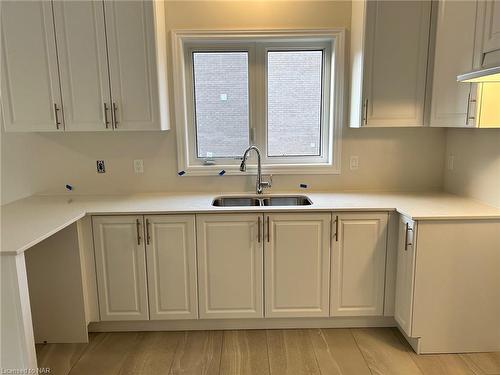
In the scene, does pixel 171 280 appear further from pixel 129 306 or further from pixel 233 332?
pixel 233 332

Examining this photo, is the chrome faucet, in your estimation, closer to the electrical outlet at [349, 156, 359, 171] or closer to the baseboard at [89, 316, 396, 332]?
the electrical outlet at [349, 156, 359, 171]

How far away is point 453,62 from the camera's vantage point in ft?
7.58

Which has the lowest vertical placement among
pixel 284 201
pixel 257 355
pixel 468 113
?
pixel 257 355

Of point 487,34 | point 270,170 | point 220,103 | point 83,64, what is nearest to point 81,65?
point 83,64

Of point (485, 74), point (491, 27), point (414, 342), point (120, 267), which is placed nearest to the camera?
point (485, 74)

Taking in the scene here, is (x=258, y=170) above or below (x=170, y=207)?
above

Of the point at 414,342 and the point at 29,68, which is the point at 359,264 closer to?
the point at 414,342

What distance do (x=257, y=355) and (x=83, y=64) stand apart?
87.1 inches

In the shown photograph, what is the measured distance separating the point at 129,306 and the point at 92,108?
1375 millimetres

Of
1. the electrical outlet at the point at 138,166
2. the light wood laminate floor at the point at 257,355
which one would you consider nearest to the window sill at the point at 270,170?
the electrical outlet at the point at 138,166

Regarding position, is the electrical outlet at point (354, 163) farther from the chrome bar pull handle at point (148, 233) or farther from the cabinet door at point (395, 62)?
the chrome bar pull handle at point (148, 233)

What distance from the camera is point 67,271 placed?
2363 millimetres

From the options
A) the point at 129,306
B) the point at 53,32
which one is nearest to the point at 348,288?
the point at 129,306

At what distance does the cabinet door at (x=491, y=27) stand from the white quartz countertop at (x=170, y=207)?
94 centimetres
